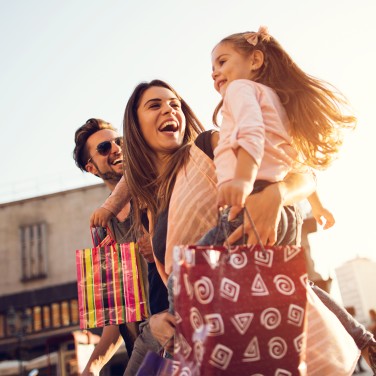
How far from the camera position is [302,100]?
2.16 m

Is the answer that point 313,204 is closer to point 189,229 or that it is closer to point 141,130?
point 189,229

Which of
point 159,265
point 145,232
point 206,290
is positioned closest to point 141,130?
point 145,232

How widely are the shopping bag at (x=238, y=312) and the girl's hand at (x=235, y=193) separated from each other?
16cm

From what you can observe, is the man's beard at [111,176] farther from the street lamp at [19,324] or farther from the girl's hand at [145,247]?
the street lamp at [19,324]

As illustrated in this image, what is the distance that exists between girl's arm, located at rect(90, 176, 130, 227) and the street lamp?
15489mm

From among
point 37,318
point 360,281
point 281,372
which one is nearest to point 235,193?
point 281,372

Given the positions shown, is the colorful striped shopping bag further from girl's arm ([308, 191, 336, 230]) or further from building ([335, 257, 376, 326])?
building ([335, 257, 376, 326])

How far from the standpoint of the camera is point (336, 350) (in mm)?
1642

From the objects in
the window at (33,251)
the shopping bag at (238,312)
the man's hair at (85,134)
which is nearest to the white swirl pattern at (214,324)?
the shopping bag at (238,312)

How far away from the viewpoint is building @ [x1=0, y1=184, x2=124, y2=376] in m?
22.3

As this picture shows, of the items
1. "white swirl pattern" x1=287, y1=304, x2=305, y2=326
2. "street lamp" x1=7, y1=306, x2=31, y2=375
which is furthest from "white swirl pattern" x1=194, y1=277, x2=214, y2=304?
"street lamp" x1=7, y1=306, x2=31, y2=375

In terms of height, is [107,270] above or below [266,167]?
below

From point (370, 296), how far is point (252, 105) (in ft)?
489


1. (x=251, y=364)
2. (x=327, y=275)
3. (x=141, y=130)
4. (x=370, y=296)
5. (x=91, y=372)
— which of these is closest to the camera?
(x=251, y=364)
